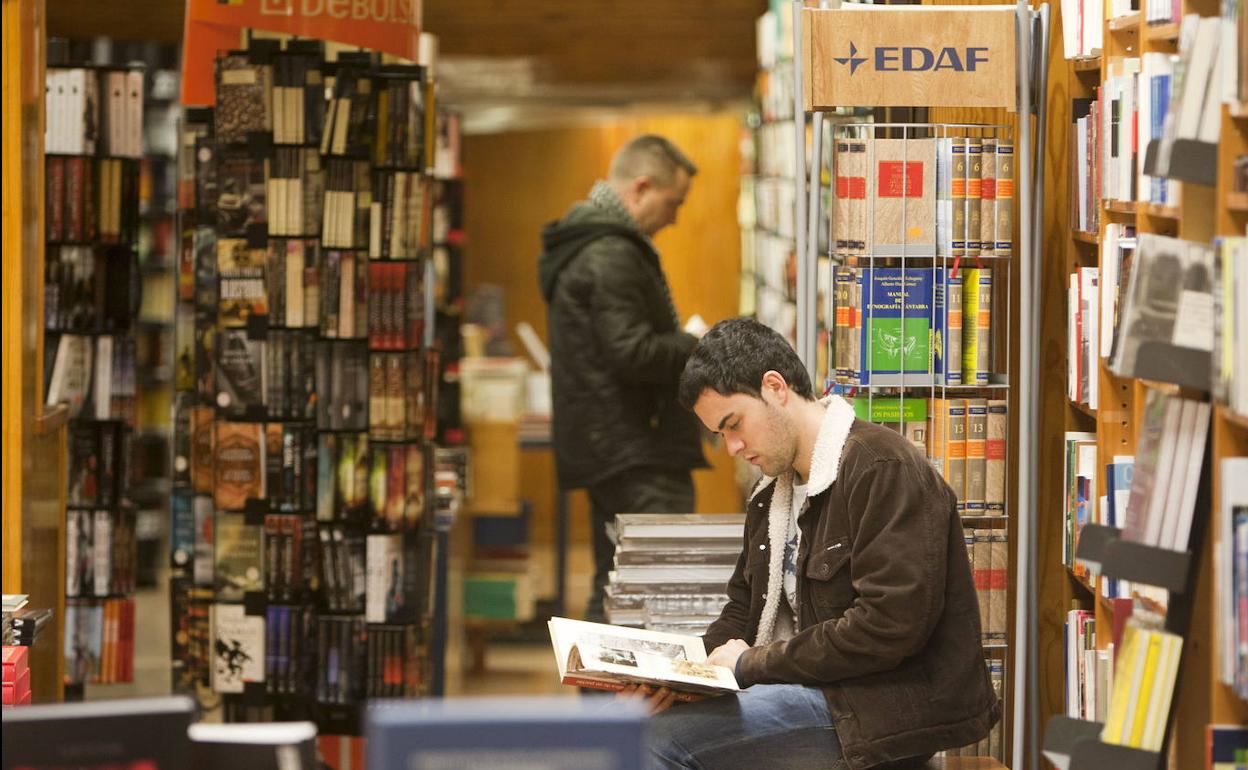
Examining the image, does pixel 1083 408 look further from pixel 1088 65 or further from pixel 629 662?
pixel 629 662

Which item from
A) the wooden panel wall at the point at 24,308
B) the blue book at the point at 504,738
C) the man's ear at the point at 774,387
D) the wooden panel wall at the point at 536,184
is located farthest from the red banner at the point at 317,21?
the wooden panel wall at the point at 536,184

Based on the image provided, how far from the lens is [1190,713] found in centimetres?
277

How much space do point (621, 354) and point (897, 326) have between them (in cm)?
137

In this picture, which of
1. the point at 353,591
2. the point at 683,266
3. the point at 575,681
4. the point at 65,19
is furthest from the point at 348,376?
the point at 683,266

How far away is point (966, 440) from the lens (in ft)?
12.4

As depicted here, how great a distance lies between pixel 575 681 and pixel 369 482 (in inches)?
98.3

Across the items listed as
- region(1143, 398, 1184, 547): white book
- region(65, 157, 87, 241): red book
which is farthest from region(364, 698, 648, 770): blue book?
region(65, 157, 87, 241): red book

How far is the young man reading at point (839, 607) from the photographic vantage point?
2.94 meters

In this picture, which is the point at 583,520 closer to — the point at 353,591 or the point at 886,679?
the point at 353,591

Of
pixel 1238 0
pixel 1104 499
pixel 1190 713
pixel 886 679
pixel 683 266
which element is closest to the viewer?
pixel 1238 0

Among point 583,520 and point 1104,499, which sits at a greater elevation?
point 1104,499

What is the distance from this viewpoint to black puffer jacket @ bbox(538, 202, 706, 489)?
5012 mm

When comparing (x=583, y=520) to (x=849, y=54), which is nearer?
(x=849, y=54)

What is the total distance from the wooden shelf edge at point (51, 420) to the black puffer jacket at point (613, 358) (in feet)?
4.85
